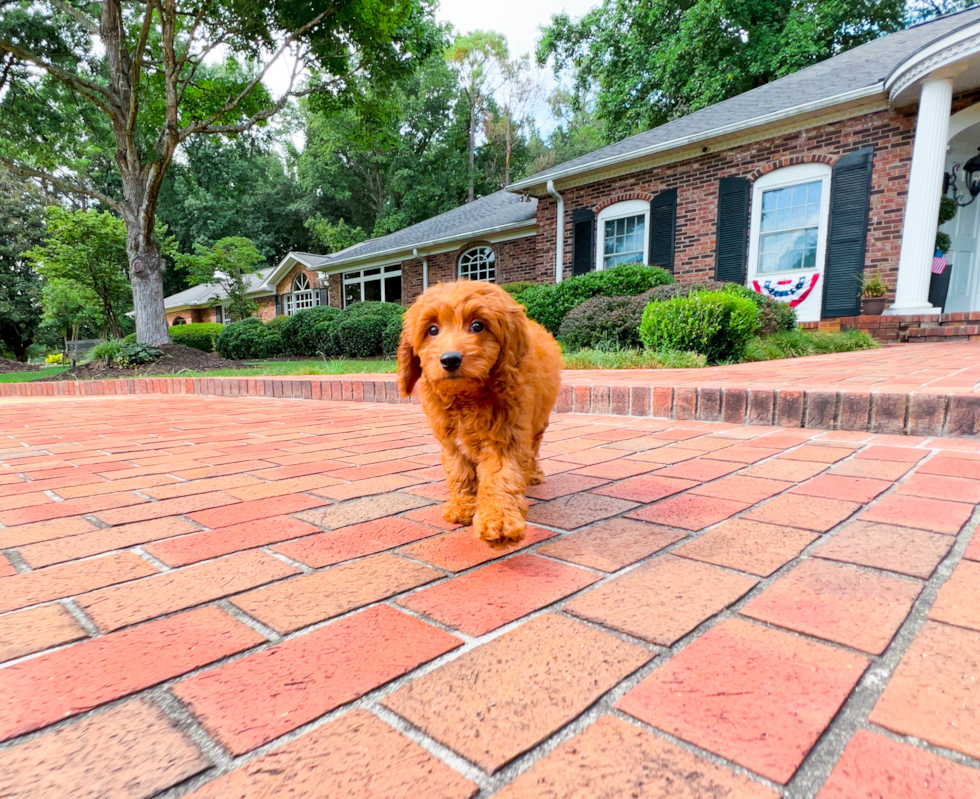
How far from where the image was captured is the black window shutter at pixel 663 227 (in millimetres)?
11539

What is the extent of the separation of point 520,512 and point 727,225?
11097 mm

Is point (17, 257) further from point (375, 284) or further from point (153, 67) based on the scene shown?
point (153, 67)

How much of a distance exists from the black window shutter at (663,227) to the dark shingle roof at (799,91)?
110 centimetres

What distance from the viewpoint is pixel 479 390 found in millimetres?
1739

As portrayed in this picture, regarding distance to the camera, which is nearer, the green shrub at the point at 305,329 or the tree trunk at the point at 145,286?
the tree trunk at the point at 145,286

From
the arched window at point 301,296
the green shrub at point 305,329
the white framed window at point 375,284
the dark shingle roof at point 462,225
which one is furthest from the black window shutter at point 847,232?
the arched window at point 301,296

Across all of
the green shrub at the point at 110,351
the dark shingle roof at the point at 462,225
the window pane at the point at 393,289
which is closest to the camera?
the green shrub at the point at 110,351

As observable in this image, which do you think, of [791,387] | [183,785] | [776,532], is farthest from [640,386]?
[183,785]

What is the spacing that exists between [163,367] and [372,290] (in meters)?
11.7

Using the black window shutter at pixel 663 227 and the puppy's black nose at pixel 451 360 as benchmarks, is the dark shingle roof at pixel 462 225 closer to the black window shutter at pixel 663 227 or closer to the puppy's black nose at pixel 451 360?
the black window shutter at pixel 663 227

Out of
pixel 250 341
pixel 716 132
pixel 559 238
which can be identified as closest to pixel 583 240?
pixel 559 238

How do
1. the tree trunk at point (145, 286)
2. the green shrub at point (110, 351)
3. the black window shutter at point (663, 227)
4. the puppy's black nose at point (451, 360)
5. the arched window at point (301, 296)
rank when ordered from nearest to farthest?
the puppy's black nose at point (451, 360) < the green shrub at point (110, 351) < the black window shutter at point (663, 227) < the tree trunk at point (145, 286) < the arched window at point (301, 296)

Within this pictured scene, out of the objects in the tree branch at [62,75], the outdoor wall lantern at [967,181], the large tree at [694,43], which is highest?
the large tree at [694,43]

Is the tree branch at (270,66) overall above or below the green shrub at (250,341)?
above
